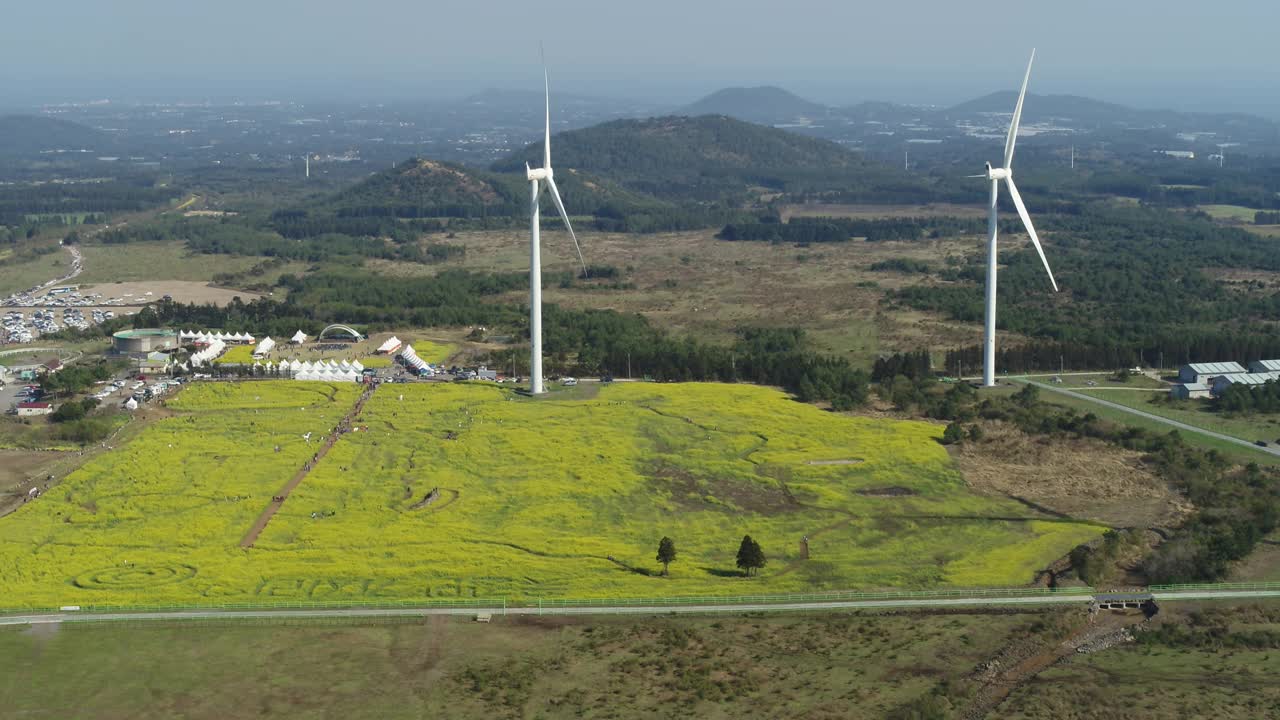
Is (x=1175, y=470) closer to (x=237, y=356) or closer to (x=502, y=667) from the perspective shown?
(x=502, y=667)

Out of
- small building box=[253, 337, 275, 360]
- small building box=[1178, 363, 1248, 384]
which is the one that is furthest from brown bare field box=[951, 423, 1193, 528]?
small building box=[253, 337, 275, 360]

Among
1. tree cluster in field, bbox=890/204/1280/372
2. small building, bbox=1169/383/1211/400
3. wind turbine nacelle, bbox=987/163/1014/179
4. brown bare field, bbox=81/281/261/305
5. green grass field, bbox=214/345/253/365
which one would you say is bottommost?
brown bare field, bbox=81/281/261/305

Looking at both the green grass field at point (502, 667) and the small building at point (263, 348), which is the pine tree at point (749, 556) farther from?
the small building at point (263, 348)

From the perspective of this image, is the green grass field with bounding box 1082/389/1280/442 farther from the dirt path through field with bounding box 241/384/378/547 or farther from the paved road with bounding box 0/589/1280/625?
the dirt path through field with bounding box 241/384/378/547

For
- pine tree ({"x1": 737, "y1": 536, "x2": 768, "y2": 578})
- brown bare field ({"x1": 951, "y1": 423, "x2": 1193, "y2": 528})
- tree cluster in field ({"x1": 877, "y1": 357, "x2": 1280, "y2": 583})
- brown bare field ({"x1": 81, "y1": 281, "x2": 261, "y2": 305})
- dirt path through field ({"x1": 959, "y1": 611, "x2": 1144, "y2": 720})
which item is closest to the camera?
dirt path through field ({"x1": 959, "y1": 611, "x2": 1144, "y2": 720})

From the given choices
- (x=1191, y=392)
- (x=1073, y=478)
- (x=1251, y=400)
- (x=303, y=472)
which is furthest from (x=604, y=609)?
(x=1191, y=392)

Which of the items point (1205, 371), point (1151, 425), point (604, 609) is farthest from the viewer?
point (1205, 371)
